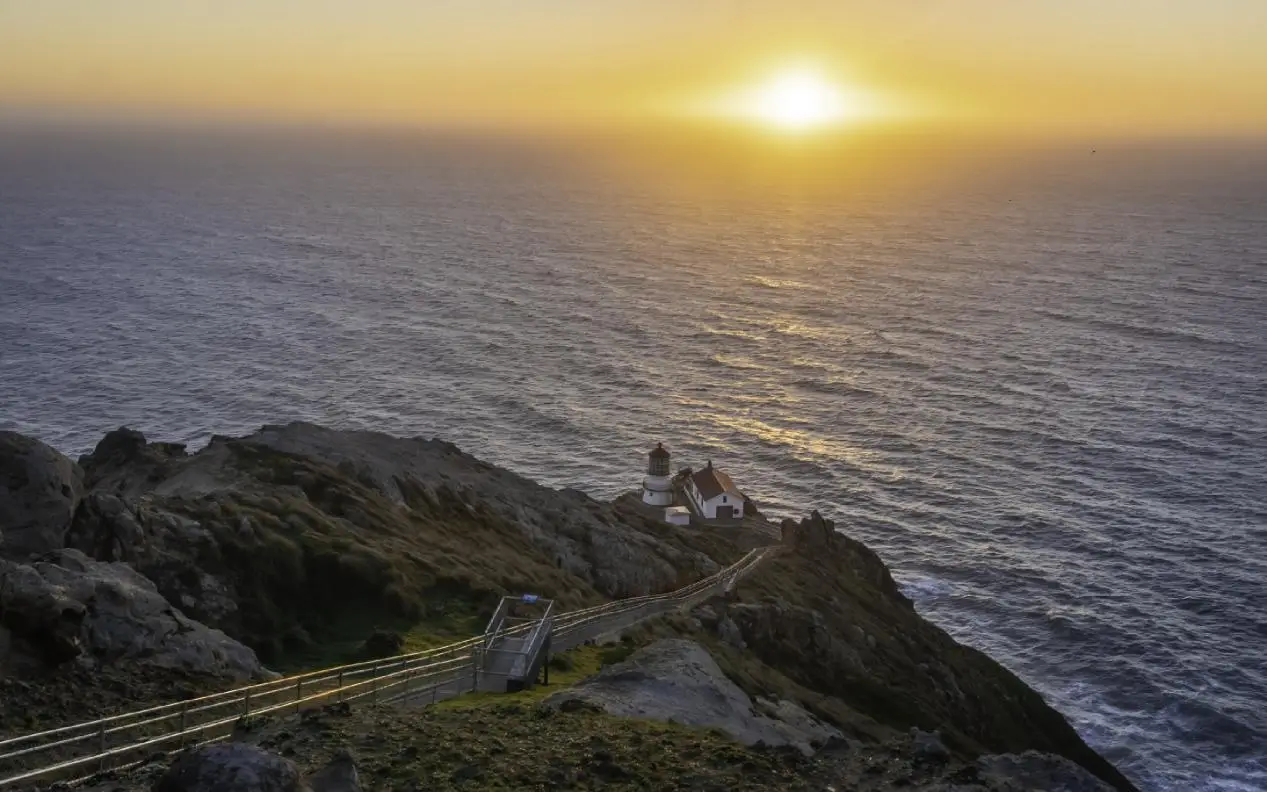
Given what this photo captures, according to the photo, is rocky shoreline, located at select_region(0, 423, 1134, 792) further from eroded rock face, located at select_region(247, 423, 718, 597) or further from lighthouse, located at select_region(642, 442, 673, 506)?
lighthouse, located at select_region(642, 442, 673, 506)

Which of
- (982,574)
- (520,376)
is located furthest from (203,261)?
(982,574)

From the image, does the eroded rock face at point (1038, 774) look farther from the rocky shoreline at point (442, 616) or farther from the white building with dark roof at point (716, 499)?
the white building with dark roof at point (716, 499)

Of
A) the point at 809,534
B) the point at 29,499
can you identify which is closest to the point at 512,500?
the point at 809,534

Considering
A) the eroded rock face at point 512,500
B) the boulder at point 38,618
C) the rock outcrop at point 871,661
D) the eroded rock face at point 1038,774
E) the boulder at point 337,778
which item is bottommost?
the rock outcrop at point 871,661

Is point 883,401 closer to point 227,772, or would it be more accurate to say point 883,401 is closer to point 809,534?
point 809,534

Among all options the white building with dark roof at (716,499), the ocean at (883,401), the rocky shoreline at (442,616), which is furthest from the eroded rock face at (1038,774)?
the white building with dark roof at (716,499)

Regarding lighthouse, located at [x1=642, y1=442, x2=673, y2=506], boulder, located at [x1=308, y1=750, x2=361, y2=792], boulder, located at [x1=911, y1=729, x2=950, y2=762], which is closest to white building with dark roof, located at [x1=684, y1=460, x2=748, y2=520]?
lighthouse, located at [x1=642, y1=442, x2=673, y2=506]

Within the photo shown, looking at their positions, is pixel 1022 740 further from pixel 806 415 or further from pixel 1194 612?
pixel 806 415
